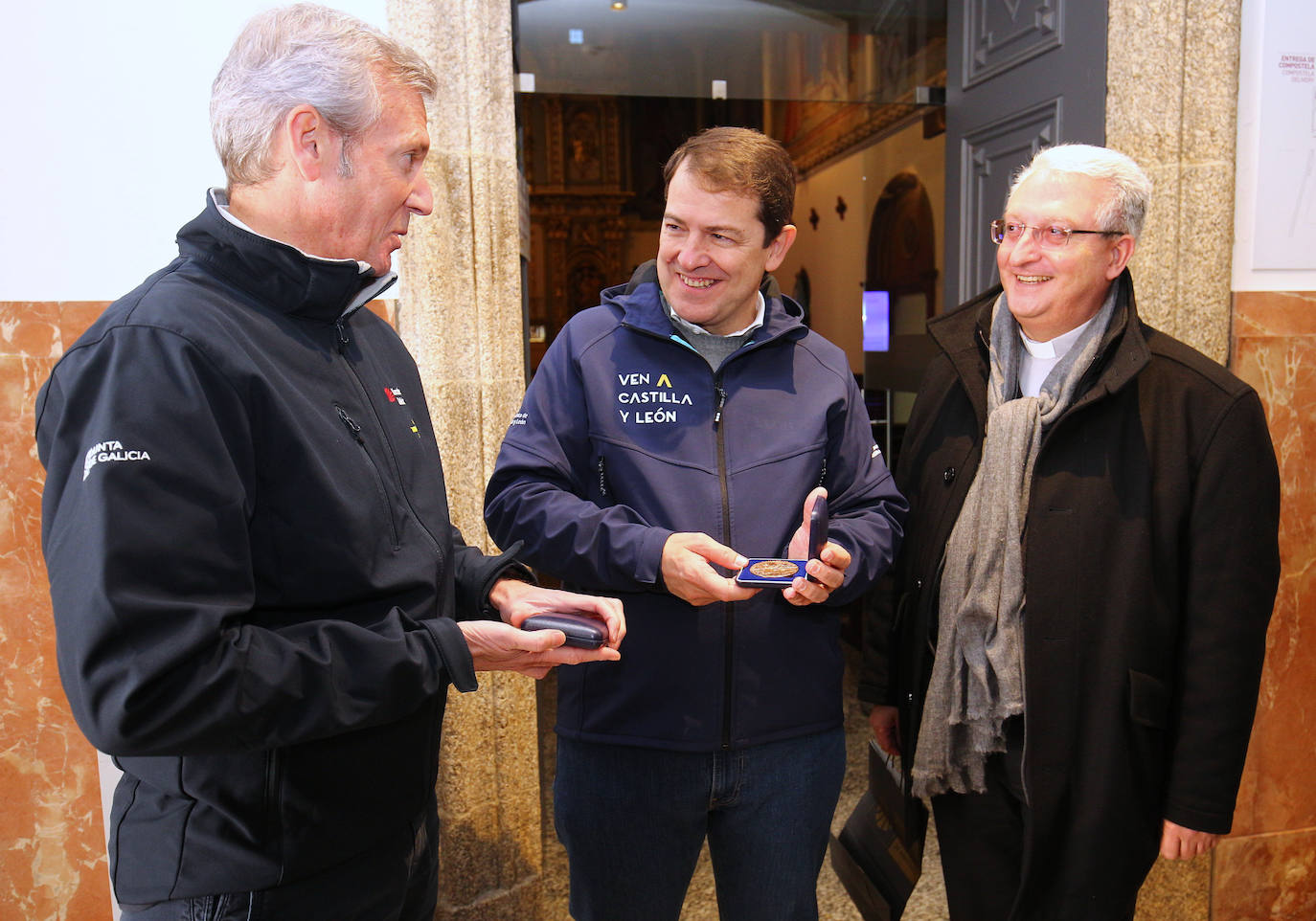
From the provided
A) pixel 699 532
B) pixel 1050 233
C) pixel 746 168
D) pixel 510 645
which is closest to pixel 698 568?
pixel 699 532

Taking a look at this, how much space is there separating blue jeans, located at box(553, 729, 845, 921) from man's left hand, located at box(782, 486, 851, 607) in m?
0.35

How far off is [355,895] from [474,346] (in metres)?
1.67

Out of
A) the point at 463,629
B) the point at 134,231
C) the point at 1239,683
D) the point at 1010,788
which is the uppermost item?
the point at 134,231

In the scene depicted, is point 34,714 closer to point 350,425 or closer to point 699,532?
point 350,425

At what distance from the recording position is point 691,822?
1915mm

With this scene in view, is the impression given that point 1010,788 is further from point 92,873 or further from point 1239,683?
point 92,873

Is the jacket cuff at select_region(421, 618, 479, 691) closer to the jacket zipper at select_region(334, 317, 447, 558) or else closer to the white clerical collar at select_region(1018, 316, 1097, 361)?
the jacket zipper at select_region(334, 317, 447, 558)

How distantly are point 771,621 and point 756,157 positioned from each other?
0.94 m

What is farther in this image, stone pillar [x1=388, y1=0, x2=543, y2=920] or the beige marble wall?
the beige marble wall

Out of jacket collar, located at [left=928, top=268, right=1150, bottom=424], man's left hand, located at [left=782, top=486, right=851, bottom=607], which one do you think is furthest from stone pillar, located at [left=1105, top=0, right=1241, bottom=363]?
man's left hand, located at [left=782, top=486, right=851, bottom=607]

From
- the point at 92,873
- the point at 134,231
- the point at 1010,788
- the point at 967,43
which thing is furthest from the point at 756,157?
the point at 92,873

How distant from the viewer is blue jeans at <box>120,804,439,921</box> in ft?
4.03

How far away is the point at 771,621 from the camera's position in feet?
6.30

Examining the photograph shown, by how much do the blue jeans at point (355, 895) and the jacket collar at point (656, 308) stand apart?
1014mm
